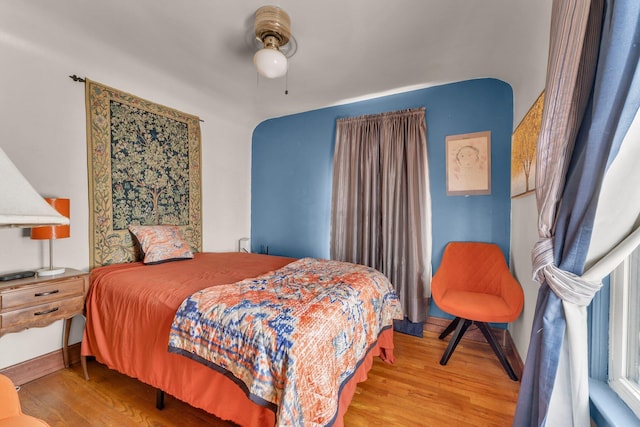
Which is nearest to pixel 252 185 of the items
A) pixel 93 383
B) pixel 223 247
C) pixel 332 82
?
pixel 223 247

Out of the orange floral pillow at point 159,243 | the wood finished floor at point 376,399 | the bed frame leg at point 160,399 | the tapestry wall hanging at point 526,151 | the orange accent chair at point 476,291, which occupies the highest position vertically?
the tapestry wall hanging at point 526,151

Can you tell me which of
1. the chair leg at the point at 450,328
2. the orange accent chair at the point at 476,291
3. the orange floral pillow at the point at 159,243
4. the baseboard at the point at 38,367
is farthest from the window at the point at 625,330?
the baseboard at the point at 38,367

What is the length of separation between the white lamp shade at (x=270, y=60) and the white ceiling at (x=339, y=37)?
0.88 ft

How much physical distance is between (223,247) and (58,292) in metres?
1.88

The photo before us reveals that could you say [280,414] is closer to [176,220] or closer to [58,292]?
[58,292]

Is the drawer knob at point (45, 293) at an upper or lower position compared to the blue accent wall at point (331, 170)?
lower

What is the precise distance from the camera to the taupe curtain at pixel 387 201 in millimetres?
2734

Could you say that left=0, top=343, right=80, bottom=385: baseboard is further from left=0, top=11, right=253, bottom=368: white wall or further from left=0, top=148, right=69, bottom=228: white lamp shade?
left=0, top=148, right=69, bottom=228: white lamp shade

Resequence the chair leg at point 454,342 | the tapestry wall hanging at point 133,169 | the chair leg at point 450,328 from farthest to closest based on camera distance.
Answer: the chair leg at point 450,328 → the tapestry wall hanging at point 133,169 → the chair leg at point 454,342

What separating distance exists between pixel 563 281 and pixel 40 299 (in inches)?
112

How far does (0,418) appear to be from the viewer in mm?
903

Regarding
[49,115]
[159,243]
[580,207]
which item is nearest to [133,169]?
[49,115]

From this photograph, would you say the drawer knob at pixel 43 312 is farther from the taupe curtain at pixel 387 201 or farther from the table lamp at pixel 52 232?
the taupe curtain at pixel 387 201

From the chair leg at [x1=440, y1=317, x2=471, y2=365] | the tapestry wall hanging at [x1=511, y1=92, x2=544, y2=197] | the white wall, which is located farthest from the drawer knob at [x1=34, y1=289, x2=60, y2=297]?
the tapestry wall hanging at [x1=511, y1=92, x2=544, y2=197]
